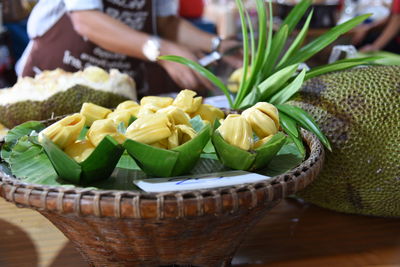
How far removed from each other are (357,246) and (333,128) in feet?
0.55

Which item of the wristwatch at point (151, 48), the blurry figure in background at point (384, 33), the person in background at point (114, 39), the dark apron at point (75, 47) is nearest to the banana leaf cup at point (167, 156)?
the person in background at point (114, 39)

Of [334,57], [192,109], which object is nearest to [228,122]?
[192,109]

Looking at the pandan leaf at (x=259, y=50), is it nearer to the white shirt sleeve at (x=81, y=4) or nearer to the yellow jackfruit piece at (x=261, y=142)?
the yellow jackfruit piece at (x=261, y=142)

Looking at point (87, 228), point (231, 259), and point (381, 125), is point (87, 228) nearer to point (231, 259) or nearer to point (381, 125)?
point (231, 259)

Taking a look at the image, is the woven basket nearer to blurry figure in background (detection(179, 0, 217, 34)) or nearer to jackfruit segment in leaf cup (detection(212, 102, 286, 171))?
jackfruit segment in leaf cup (detection(212, 102, 286, 171))

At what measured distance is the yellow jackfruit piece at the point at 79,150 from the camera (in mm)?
492

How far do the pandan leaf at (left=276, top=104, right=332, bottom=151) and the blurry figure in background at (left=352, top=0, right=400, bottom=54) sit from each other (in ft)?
6.21

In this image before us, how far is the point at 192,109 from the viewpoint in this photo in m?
0.62

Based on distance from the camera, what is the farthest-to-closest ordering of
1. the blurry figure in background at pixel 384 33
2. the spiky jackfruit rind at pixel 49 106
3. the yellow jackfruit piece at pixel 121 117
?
the blurry figure in background at pixel 384 33
the spiky jackfruit rind at pixel 49 106
the yellow jackfruit piece at pixel 121 117

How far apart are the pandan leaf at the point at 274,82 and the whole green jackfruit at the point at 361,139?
0.05 metres

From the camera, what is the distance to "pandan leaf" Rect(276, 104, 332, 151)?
593mm

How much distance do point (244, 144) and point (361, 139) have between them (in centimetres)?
22

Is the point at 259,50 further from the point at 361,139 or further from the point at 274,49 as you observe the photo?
the point at 361,139

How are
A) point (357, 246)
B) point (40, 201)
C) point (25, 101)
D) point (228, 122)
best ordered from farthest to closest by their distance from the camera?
point (25, 101) → point (357, 246) → point (228, 122) → point (40, 201)
